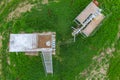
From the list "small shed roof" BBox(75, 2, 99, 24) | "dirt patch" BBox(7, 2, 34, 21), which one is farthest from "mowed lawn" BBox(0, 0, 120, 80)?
"small shed roof" BBox(75, 2, 99, 24)

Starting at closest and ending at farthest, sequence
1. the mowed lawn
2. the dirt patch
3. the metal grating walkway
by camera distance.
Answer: the metal grating walkway → the mowed lawn → the dirt patch

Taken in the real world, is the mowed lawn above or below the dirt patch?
below

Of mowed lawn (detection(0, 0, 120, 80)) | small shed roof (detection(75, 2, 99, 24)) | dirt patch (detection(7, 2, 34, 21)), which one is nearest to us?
small shed roof (detection(75, 2, 99, 24))

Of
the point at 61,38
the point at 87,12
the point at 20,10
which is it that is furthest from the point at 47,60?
the point at 87,12

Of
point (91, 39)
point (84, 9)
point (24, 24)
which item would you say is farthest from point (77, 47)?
point (24, 24)

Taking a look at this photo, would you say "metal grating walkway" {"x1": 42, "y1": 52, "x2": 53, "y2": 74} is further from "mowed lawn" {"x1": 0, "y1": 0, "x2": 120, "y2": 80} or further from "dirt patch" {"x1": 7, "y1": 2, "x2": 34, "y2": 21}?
"dirt patch" {"x1": 7, "y1": 2, "x2": 34, "y2": 21}

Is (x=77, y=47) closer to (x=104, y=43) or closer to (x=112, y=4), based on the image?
(x=104, y=43)

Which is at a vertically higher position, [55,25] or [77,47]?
[55,25]
